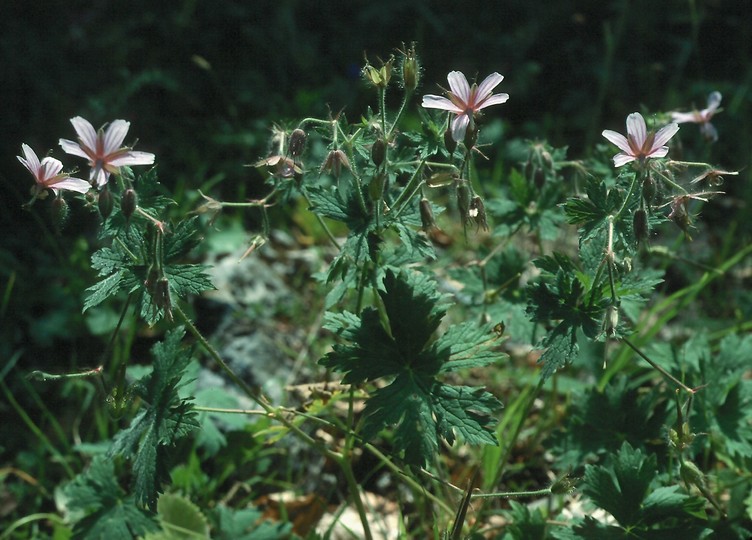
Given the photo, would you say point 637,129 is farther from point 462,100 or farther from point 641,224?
point 462,100

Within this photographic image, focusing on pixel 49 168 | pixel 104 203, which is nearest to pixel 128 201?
pixel 104 203

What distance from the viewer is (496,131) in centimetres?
396

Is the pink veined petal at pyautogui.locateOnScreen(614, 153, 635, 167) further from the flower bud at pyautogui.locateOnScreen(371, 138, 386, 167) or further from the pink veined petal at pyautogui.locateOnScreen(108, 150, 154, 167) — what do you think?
the pink veined petal at pyautogui.locateOnScreen(108, 150, 154, 167)

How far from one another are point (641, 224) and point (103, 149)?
1.11 metres

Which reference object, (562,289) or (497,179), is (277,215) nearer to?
(497,179)

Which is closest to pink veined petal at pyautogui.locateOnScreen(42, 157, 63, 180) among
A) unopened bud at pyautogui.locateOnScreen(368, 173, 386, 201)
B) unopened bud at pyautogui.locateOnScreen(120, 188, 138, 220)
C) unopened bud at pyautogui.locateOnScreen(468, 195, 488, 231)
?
unopened bud at pyautogui.locateOnScreen(120, 188, 138, 220)

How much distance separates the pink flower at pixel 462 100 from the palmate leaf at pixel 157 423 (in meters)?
0.86

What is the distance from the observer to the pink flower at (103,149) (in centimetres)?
161

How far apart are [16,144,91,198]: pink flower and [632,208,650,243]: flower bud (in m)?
1.15

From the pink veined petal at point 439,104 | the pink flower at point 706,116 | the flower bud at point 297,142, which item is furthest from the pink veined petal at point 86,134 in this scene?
the pink flower at point 706,116

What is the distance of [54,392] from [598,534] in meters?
2.03

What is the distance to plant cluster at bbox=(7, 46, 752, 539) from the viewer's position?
5.76ft

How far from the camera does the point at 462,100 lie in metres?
1.72

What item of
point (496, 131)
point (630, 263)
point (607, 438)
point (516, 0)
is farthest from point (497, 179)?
point (630, 263)
